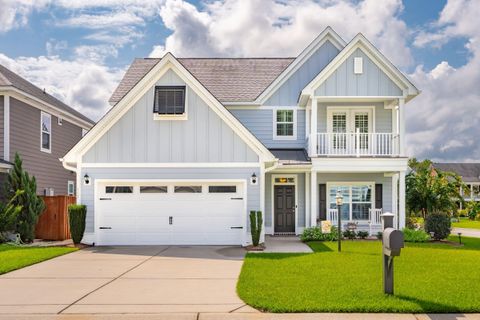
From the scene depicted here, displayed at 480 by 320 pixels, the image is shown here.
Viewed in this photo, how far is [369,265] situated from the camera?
1152 centimetres

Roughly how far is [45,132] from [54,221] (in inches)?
219

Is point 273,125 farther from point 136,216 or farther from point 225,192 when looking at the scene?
point 136,216

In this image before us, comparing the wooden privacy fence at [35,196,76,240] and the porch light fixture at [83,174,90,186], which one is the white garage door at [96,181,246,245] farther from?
the wooden privacy fence at [35,196,76,240]

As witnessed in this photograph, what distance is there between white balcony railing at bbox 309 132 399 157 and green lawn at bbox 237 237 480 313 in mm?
5457

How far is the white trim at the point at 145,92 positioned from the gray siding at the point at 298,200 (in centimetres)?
404

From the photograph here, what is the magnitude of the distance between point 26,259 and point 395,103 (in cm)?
1441

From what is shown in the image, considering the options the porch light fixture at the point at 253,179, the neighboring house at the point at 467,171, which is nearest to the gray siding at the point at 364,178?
the porch light fixture at the point at 253,179

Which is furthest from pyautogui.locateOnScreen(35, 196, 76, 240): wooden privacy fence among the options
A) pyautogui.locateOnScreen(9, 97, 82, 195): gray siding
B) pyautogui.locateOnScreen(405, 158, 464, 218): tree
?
pyautogui.locateOnScreen(405, 158, 464, 218): tree

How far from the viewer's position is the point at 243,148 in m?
16.2

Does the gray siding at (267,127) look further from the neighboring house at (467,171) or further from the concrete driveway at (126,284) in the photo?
the neighboring house at (467,171)

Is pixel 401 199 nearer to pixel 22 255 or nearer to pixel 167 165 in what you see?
pixel 167 165

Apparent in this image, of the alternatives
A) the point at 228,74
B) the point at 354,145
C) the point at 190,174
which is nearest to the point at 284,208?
the point at 354,145

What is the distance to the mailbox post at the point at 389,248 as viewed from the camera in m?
7.90

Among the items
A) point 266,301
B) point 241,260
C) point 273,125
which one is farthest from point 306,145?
point 266,301
